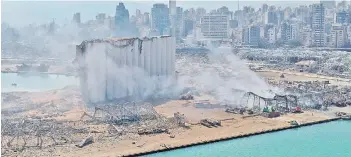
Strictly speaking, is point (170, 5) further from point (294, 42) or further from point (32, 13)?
point (32, 13)

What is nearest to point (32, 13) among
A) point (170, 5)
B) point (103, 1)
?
point (103, 1)

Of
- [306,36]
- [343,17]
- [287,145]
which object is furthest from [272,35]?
[287,145]

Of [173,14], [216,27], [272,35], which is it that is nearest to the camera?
[272,35]

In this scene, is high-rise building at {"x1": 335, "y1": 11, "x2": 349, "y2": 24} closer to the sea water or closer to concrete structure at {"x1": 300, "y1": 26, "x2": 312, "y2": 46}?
concrete structure at {"x1": 300, "y1": 26, "x2": 312, "y2": 46}

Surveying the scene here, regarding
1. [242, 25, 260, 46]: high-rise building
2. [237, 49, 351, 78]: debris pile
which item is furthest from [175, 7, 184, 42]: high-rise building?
[237, 49, 351, 78]: debris pile

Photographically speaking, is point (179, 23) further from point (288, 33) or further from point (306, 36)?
point (306, 36)

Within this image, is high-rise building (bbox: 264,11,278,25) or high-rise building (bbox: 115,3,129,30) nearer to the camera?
high-rise building (bbox: 115,3,129,30)

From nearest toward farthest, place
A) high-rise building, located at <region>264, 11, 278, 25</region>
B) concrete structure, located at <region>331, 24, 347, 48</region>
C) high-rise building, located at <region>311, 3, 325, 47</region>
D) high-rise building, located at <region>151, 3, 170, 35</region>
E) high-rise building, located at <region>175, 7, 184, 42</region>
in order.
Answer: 1. concrete structure, located at <region>331, 24, 347, 48</region>
2. high-rise building, located at <region>311, 3, 325, 47</region>
3. high-rise building, located at <region>175, 7, 184, 42</region>
4. high-rise building, located at <region>151, 3, 170, 35</region>
5. high-rise building, located at <region>264, 11, 278, 25</region>
